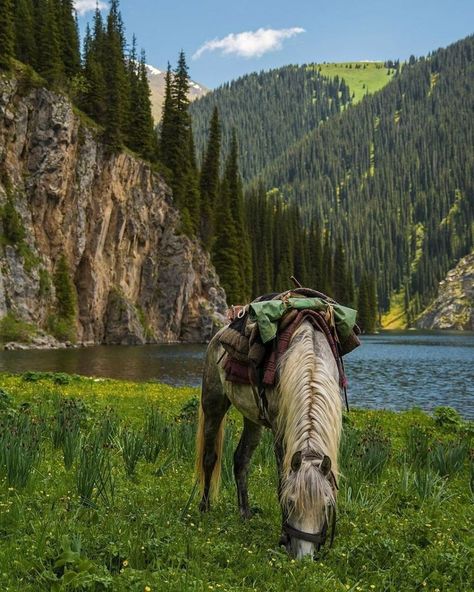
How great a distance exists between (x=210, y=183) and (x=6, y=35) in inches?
1521

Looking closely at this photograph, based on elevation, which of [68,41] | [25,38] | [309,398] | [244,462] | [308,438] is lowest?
[244,462]

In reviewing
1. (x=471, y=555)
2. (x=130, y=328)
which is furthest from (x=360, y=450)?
(x=130, y=328)

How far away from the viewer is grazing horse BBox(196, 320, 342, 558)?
16.0 ft

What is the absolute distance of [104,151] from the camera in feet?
213

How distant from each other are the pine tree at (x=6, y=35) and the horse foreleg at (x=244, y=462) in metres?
54.8

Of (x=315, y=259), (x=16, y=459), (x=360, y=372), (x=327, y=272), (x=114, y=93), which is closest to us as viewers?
(x=16, y=459)

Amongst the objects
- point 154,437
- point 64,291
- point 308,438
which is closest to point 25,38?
point 64,291

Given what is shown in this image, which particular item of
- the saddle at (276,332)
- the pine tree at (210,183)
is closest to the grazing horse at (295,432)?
the saddle at (276,332)

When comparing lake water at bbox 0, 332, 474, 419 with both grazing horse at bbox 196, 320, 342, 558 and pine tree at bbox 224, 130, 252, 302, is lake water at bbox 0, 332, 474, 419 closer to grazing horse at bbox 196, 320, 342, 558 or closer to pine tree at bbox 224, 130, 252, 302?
grazing horse at bbox 196, 320, 342, 558

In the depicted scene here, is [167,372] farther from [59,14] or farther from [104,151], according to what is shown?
[59,14]

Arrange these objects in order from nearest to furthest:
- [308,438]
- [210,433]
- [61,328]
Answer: [308,438] → [210,433] → [61,328]

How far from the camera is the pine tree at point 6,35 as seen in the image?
53969 millimetres

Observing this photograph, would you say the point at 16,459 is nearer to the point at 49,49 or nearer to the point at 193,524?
the point at 193,524

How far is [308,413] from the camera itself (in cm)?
541
